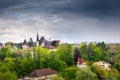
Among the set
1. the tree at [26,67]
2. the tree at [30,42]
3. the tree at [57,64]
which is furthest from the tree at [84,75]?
the tree at [30,42]

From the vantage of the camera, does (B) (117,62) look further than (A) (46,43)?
No

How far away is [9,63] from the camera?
7725 cm

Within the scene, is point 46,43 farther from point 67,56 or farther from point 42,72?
point 42,72

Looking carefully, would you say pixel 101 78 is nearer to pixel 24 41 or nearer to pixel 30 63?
pixel 30 63

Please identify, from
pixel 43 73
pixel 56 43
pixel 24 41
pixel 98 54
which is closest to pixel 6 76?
pixel 43 73

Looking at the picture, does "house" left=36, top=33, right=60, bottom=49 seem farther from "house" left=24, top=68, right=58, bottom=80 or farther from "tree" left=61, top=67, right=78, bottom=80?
"tree" left=61, top=67, right=78, bottom=80

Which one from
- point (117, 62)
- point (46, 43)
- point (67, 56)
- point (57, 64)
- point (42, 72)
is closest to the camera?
point (42, 72)

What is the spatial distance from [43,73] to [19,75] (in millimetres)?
7003

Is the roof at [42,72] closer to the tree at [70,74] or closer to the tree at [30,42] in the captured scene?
the tree at [70,74]

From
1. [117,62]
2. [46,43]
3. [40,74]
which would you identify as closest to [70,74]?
[40,74]

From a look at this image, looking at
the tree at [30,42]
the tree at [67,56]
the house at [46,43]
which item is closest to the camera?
the tree at [67,56]

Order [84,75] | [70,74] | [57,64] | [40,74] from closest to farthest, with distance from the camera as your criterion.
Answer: [84,75]
[70,74]
[40,74]
[57,64]

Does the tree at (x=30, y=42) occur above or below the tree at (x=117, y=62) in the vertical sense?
above

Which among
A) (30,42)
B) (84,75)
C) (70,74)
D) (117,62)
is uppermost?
(30,42)
